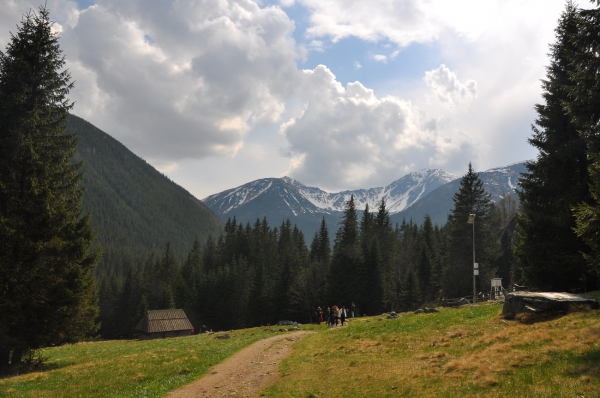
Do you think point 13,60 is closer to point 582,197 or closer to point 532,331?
point 532,331

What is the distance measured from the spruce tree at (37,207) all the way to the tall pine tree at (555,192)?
96.3ft

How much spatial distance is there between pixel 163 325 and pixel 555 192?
199 feet

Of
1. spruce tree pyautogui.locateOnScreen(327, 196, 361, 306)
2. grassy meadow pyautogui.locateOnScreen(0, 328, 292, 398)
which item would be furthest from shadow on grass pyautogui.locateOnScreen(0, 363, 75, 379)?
spruce tree pyautogui.locateOnScreen(327, 196, 361, 306)

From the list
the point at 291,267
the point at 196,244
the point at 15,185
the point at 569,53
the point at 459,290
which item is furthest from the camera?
→ the point at 196,244

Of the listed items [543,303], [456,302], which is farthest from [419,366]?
[456,302]

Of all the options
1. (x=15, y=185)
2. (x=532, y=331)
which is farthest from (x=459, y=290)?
(x=15, y=185)

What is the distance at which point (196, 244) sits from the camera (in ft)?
403

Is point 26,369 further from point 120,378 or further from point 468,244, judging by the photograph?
point 468,244

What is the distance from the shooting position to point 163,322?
223 feet

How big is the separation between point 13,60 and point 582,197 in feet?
120

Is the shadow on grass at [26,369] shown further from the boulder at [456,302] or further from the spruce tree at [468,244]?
the spruce tree at [468,244]

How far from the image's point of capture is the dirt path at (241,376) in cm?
1530

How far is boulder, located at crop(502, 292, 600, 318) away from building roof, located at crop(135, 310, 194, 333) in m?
59.2

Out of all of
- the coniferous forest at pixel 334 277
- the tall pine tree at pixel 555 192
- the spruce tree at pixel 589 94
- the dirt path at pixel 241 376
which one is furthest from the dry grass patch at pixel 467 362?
the coniferous forest at pixel 334 277
